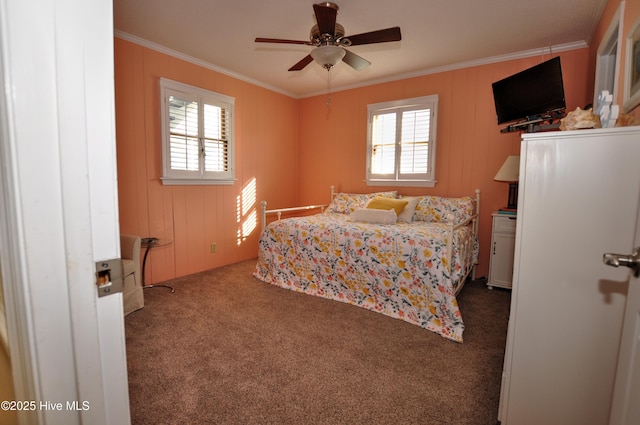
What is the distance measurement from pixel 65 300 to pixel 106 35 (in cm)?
43

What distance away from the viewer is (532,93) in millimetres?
2166

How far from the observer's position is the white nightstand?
3.01 meters

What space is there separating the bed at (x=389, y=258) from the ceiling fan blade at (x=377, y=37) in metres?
1.38

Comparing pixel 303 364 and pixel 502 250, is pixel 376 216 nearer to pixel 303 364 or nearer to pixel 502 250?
pixel 502 250

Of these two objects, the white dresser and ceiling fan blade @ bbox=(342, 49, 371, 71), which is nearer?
the white dresser

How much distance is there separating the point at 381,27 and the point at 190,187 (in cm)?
256

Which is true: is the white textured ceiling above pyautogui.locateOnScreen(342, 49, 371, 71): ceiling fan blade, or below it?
above

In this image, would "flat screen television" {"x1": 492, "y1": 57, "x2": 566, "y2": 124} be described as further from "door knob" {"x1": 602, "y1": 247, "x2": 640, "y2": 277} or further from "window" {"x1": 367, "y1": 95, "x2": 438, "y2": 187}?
"door knob" {"x1": 602, "y1": 247, "x2": 640, "y2": 277}

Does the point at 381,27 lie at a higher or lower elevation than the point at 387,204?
higher

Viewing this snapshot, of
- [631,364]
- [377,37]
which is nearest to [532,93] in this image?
[377,37]

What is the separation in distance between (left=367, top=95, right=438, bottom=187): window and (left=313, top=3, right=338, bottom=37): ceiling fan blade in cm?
190

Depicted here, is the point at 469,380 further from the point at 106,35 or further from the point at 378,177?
the point at 378,177

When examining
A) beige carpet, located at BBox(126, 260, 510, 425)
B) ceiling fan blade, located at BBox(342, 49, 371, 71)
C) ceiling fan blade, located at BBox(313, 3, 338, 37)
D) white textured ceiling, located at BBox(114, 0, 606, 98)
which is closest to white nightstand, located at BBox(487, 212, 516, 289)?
beige carpet, located at BBox(126, 260, 510, 425)

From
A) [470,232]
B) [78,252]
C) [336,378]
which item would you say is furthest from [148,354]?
[470,232]
